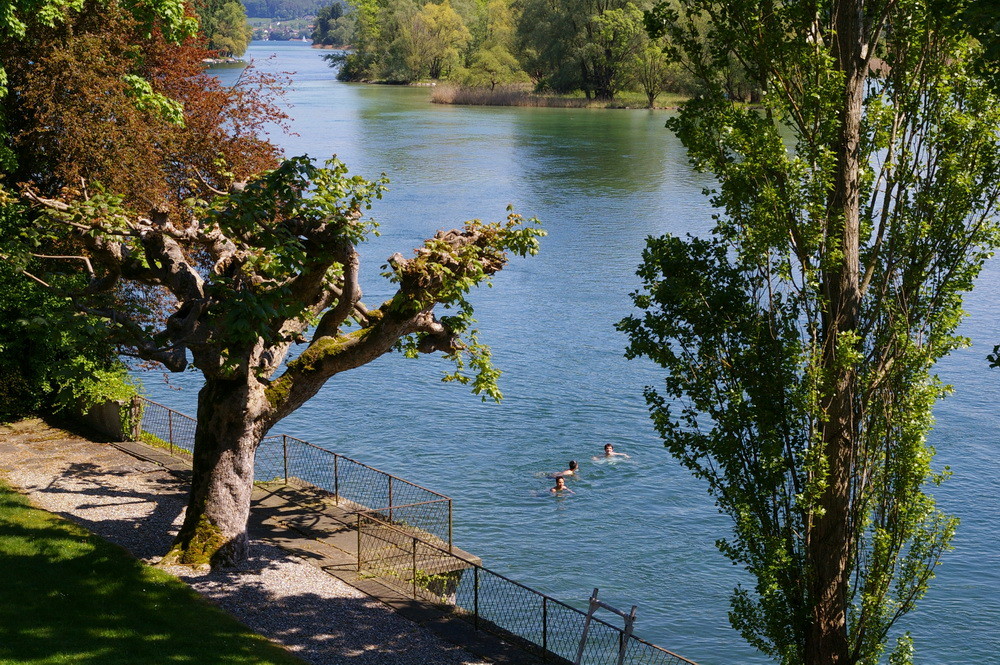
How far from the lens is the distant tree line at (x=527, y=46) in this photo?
327 ft

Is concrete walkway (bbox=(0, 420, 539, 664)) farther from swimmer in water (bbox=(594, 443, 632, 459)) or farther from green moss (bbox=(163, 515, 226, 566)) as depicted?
swimmer in water (bbox=(594, 443, 632, 459))

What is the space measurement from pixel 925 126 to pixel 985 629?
12.0m

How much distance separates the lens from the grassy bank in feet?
341

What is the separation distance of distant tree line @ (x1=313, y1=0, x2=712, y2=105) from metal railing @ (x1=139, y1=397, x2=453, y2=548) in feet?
200

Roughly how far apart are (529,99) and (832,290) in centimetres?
9627

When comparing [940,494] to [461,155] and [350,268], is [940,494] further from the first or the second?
[461,155]

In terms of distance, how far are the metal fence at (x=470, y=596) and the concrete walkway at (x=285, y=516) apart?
13.7 inches

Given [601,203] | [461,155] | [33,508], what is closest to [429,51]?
[461,155]

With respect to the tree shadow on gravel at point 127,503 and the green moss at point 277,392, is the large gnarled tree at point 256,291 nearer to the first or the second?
the green moss at point 277,392

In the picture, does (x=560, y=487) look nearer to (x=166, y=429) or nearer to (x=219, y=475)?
(x=166, y=429)

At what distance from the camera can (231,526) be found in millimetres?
18891

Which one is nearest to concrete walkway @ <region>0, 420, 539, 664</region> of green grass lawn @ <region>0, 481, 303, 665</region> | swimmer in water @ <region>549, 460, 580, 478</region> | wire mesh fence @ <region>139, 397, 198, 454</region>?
wire mesh fence @ <region>139, 397, 198, 454</region>

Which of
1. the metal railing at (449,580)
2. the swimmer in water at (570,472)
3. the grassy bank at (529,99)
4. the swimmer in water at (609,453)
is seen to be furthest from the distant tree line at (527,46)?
the metal railing at (449,580)

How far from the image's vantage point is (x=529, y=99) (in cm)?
10788
